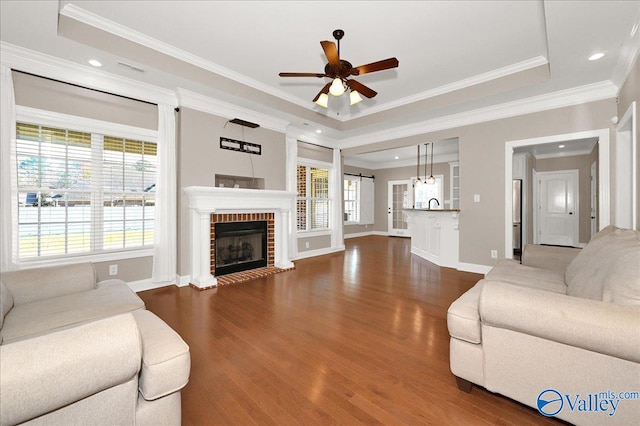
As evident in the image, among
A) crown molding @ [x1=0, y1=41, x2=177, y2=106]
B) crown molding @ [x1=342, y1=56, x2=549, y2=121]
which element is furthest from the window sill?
crown molding @ [x1=342, y1=56, x2=549, y2=121]

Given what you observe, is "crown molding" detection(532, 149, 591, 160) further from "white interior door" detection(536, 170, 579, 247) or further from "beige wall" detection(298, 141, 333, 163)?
"beige wall" detection(298, 141, 333, 163)

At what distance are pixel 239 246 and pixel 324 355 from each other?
3166 millimetres

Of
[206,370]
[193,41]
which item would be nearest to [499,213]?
[206,370]

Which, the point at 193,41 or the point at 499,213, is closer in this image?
the point at 193,41

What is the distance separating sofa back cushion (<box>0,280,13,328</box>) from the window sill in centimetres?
152

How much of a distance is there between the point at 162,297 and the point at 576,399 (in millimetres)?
3968

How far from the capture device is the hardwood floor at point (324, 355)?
158 centimetres

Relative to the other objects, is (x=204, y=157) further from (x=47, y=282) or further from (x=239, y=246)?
(x=47, y=282)

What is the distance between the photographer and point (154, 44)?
3275 mm

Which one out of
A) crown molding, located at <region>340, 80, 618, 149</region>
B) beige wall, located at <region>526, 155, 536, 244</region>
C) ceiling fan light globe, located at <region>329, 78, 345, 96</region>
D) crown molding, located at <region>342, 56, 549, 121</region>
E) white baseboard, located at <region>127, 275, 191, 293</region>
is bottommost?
white baseboard, located at <region>127, 275, 191, 293</region>

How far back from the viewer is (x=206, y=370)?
6.51 feet

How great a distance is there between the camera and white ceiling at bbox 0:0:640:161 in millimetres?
2637

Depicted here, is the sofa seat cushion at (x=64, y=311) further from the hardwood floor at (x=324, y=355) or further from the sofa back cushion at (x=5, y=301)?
the hardwood floor at (x=324, y=355)

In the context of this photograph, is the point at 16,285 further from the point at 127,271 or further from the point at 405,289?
the point at 405,289
